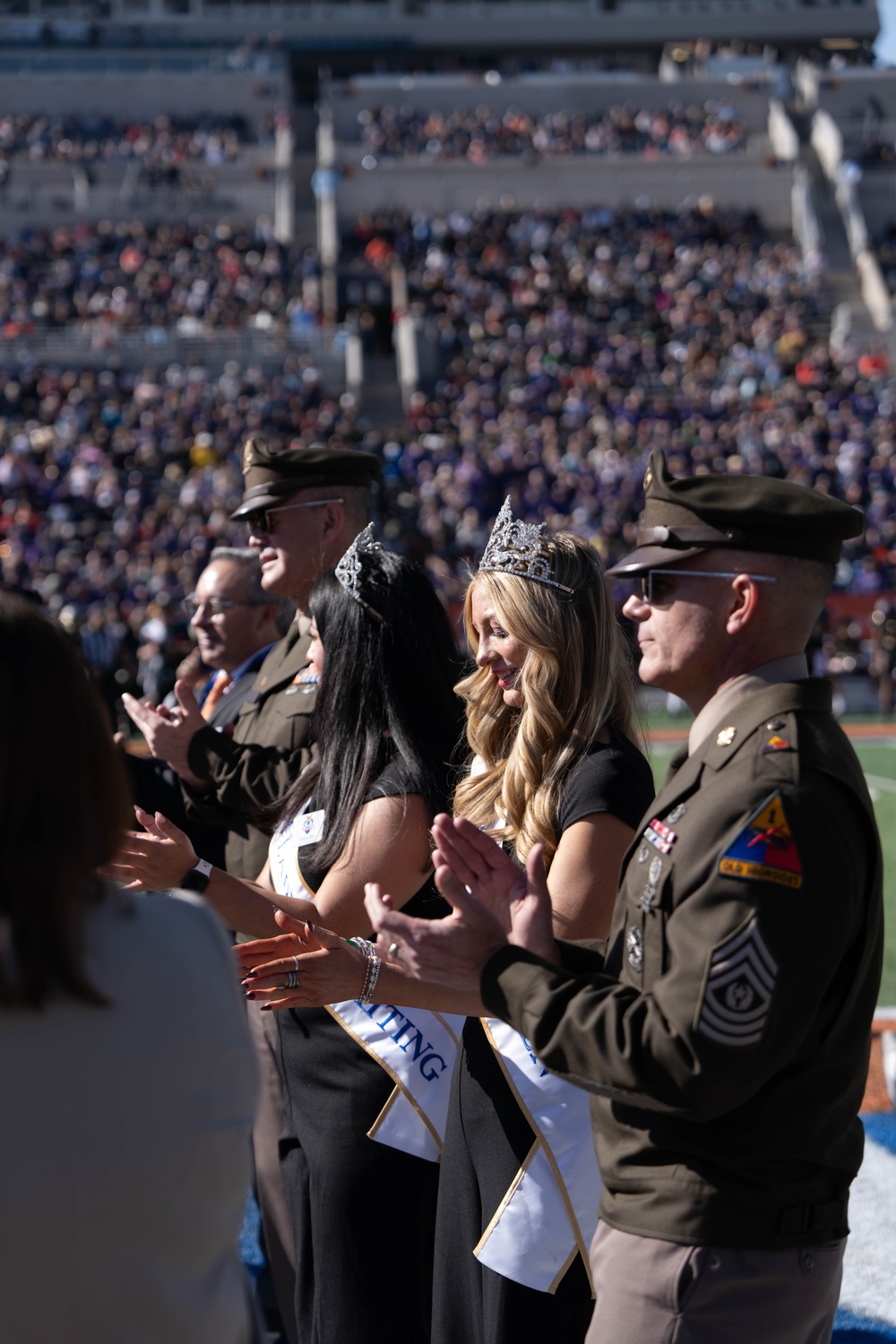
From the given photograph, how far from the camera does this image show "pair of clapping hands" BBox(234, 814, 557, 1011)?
2.12 meters

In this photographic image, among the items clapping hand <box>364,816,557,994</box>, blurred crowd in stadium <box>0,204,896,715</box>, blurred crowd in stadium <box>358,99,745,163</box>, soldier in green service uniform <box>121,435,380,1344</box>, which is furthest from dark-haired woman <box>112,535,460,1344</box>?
blurred crowd in stadium <box>358,99,745,163</box>

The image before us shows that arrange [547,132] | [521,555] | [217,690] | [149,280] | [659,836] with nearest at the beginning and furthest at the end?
[659,836]
[521,555]
[217,690]
[149,280]
[547,132]

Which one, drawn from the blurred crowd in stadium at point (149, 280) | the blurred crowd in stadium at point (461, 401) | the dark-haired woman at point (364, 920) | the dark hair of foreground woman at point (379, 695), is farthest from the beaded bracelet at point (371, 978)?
the blurred crowd in stadium at point (149, 280)

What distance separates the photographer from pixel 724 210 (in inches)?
1644

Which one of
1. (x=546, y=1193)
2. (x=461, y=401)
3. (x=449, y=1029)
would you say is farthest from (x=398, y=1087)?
(x=461, y=401)

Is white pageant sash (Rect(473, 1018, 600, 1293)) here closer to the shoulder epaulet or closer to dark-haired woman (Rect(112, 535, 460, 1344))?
dark-haired woman (Rect(112, 535, 460, 1344))

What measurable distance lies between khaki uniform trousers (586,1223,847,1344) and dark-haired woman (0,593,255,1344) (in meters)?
0.68

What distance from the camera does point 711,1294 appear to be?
6.49ft

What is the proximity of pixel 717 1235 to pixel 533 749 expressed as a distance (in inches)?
43.9

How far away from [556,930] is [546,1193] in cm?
51

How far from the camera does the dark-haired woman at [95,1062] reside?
4.80ft

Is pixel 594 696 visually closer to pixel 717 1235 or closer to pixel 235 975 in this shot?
pixel 717 1235

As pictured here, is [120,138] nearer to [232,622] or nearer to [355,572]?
[232,622]

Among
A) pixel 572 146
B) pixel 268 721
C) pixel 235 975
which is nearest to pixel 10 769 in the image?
pixel 235 975
